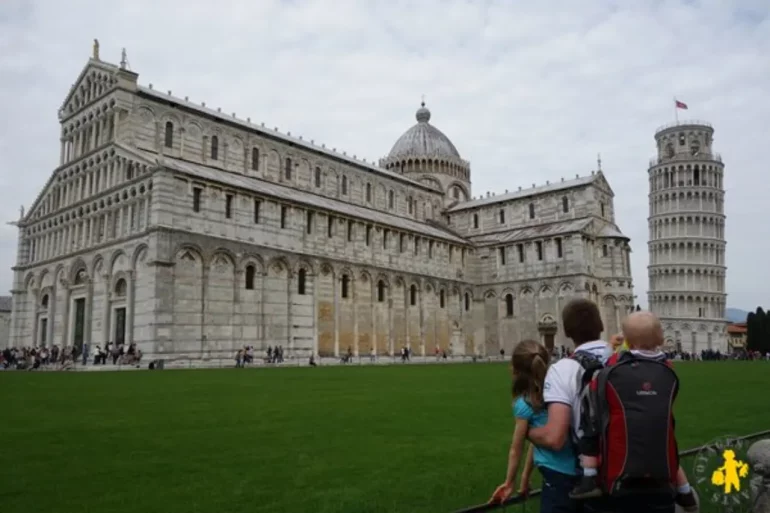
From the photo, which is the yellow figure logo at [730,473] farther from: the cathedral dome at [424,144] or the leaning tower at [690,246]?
the leaning tower at [690,246]

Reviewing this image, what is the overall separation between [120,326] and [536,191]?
126 feet

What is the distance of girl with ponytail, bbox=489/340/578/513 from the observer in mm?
4324

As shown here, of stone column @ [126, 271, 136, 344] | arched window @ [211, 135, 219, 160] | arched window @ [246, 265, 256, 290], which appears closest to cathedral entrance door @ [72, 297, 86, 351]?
stone column @ [126, 271, 136, 344]

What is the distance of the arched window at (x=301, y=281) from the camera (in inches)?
1683

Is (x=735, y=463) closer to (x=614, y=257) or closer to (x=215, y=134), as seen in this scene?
(x=215, y=134)

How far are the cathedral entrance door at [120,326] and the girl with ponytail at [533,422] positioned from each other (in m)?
36.4

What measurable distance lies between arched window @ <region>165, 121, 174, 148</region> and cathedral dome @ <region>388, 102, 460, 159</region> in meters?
29.8

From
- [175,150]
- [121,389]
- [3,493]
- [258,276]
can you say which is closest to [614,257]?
[258,276]

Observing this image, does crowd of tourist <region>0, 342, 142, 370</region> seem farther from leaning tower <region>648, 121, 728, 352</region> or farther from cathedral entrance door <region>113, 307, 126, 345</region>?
leaning tower <region>648, 121, 728, 352</region>

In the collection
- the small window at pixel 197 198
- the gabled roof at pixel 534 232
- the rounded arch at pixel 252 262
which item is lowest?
the rounded arch at pixel 252 262

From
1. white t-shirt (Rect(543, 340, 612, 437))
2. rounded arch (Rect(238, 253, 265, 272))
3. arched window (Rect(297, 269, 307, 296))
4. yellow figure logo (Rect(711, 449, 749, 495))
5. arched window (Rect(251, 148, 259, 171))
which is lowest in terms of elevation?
yellow figure logo (Rect(711, 449, 749, 495))

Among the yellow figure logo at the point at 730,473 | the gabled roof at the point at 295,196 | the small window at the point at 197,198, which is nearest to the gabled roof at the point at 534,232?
the gabled roof at the point at 295,196

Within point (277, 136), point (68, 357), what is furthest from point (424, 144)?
point (68, 357)

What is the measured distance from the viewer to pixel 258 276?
4000 cm
